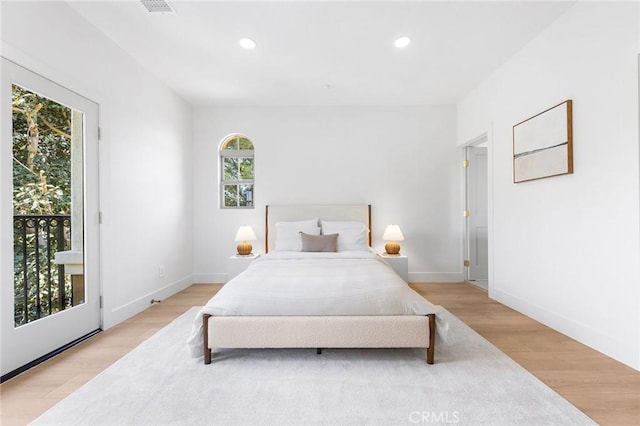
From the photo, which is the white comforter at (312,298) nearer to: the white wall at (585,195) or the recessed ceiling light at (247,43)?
the white wall at (585,195)

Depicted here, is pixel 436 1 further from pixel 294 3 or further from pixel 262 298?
pixel 262 298

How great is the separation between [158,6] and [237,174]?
2.69 meters

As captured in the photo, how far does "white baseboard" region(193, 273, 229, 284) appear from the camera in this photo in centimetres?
480

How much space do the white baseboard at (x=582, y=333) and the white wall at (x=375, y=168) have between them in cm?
157

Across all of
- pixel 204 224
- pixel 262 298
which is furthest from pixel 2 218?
pixel 204 224

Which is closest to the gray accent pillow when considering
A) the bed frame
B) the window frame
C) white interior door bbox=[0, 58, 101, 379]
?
the window frame

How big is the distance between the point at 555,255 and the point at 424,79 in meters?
2.41

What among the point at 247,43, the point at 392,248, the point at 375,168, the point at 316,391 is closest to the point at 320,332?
the point at 316,391

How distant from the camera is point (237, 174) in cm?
493

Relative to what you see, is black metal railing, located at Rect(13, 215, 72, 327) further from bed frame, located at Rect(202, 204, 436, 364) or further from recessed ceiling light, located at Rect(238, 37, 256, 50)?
recessed ceiling light, located at Rect(238, 37, 256, 50)

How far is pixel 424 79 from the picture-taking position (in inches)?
151

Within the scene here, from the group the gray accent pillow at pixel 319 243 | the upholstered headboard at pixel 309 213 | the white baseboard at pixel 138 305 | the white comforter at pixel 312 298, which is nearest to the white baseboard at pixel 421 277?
the white baseboard at pixel 138 305

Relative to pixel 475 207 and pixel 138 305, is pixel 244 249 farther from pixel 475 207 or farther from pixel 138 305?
pixel 475 207

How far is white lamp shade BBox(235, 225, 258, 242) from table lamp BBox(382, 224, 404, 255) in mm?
1866
